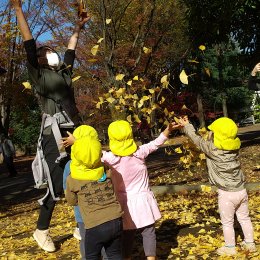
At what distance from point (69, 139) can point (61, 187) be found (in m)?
0.68

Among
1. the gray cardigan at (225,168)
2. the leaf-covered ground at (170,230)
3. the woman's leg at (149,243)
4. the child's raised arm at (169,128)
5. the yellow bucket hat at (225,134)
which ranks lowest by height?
the leaf-covered ground at (170,230)

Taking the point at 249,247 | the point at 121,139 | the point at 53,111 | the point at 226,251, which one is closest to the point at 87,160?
the point at 121,139

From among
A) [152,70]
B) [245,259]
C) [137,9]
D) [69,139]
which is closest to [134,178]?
[69,139]

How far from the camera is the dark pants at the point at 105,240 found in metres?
3.05

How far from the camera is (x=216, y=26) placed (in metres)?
12.5

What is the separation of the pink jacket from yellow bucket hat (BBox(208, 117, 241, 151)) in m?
0.67

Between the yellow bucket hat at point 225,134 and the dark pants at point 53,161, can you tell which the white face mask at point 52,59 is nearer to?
the dark pants at point 53,161

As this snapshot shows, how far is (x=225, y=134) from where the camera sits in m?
3.72

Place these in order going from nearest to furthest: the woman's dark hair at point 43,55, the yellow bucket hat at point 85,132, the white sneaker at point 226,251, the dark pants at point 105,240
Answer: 1. the dark pants at point 105,240
2. the yellow bucket hat at point 85,132
3. the white sneaker at point 226,251
4. the woman's dark hair at point 43,55

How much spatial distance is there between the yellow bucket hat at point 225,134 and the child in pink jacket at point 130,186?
67cm

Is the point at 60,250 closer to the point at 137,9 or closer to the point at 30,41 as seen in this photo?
the point at 30,41

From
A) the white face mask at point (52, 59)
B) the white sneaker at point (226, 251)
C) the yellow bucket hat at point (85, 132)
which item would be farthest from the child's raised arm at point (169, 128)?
the white face mask at point (52, 59)

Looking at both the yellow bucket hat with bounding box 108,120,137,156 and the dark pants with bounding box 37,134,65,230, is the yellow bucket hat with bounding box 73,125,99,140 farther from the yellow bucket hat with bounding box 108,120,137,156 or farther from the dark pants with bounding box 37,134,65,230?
the dark pants with bounding box 37,134,65,230

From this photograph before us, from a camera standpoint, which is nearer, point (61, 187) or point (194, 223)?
point (61, 187)
